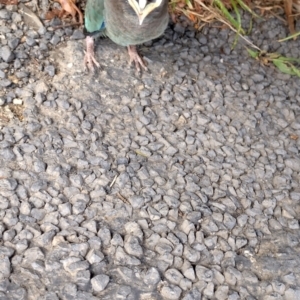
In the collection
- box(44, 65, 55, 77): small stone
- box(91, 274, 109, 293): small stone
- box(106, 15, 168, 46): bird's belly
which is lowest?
box(91, 274, 109, 293): small stone

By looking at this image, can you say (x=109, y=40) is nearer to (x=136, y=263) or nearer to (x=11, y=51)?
(x=11, y=51)

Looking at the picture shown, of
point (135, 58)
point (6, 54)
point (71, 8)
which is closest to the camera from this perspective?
point (6, 54)

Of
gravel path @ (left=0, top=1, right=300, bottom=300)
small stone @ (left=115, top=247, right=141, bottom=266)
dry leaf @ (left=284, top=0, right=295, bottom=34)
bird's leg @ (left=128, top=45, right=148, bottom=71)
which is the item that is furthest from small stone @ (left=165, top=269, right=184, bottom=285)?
dry leaf @ (left=284, top=0, right=295, bottom=34)

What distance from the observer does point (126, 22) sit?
264cm

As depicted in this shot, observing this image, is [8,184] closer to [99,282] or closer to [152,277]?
[99,282]

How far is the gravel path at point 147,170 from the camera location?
213cm

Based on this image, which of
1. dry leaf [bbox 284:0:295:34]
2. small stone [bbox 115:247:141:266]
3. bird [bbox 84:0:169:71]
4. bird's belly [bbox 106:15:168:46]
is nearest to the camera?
small stone [bbox 115:247:141:266]

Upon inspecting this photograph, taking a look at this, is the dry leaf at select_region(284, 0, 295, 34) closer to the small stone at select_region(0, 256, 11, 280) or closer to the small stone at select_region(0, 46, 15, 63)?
the small stone at select_region(0, 46, 15, 63)

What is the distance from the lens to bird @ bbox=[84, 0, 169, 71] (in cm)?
251

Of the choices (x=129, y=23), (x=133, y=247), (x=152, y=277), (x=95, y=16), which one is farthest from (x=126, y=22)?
(x=152, y=277)

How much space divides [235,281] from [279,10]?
2.04 meters

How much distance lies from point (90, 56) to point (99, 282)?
4.34ft

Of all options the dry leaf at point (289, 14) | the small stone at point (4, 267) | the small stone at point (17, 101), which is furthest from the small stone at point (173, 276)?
the dry leaf at point (289, 14)

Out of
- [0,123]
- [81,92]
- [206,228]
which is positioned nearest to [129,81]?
[81,92]
